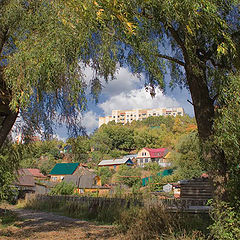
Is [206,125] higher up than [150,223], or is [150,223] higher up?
[206,125]

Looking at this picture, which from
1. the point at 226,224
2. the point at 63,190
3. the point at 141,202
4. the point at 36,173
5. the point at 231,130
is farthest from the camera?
the point at 36,173

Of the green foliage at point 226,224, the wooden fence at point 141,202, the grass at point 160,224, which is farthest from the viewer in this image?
the wooden fence at point 141,202

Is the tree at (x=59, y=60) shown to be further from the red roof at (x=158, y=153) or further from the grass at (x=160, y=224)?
the red roof at (x=158, y=153)

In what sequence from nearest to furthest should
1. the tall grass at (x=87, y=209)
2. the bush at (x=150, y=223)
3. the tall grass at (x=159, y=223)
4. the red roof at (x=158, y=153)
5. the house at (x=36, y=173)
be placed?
the tall grass at (x=159, y=223) → the bush at (x=150, y=223) → the tall grass at (x=87, y=209) → the house at (x=36, y=173) → the red roof at (x=158, y=153)

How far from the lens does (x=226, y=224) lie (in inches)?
182

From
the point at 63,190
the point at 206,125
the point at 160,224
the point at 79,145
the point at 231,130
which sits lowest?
the point at 160,224

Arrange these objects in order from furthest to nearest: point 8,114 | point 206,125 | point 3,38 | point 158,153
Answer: point 158,153 → point 3,38 → point 8,114 → point 206,125

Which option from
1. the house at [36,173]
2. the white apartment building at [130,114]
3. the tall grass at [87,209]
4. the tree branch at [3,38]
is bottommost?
the tall grass at [87,209]

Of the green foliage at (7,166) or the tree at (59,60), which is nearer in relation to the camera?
the tree at (59,60)

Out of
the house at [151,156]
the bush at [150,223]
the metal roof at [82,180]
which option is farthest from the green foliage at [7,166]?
Answer: the house at [151,156]

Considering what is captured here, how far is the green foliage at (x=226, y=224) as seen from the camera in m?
4.48

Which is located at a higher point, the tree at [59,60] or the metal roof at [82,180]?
the tree at [59,60]

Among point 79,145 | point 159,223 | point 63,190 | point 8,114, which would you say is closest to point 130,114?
point 63,190

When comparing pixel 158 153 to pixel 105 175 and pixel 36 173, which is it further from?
pixel 36 173
